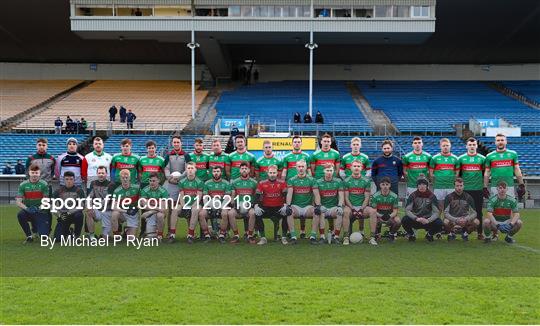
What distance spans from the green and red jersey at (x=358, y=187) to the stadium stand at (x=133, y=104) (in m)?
18.6

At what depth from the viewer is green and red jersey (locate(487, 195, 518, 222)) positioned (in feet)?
32.8

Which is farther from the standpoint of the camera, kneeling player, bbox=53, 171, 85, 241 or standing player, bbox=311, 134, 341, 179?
standing player, bbox=311, 134, 341, 179

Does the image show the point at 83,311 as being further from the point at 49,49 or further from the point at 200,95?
the point at 49,49

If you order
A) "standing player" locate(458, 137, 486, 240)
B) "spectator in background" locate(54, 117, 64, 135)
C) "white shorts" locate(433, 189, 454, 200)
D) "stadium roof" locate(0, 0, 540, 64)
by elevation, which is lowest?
"white shorts" locate(433, 189, 454, 200)

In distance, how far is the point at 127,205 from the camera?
32.0ft

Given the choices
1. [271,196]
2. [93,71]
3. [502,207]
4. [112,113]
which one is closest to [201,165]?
[271,196]

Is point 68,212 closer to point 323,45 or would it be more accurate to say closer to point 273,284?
point 273,284

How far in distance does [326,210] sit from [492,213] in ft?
9.48

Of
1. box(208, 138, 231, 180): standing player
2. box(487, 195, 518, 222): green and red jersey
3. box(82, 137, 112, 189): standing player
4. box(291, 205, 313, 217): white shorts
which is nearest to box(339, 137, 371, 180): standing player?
Answer: box(291, 205, 313, 217): white shorts

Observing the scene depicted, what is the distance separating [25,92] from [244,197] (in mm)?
28998

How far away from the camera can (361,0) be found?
2830 cm

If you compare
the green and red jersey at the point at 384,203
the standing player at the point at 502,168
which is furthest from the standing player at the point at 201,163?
the standing player at the point at 502,168

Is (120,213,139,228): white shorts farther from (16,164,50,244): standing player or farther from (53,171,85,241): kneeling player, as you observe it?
(16,164,50,244): standing player

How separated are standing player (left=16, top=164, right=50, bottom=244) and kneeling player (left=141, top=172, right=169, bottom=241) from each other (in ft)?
5.62
